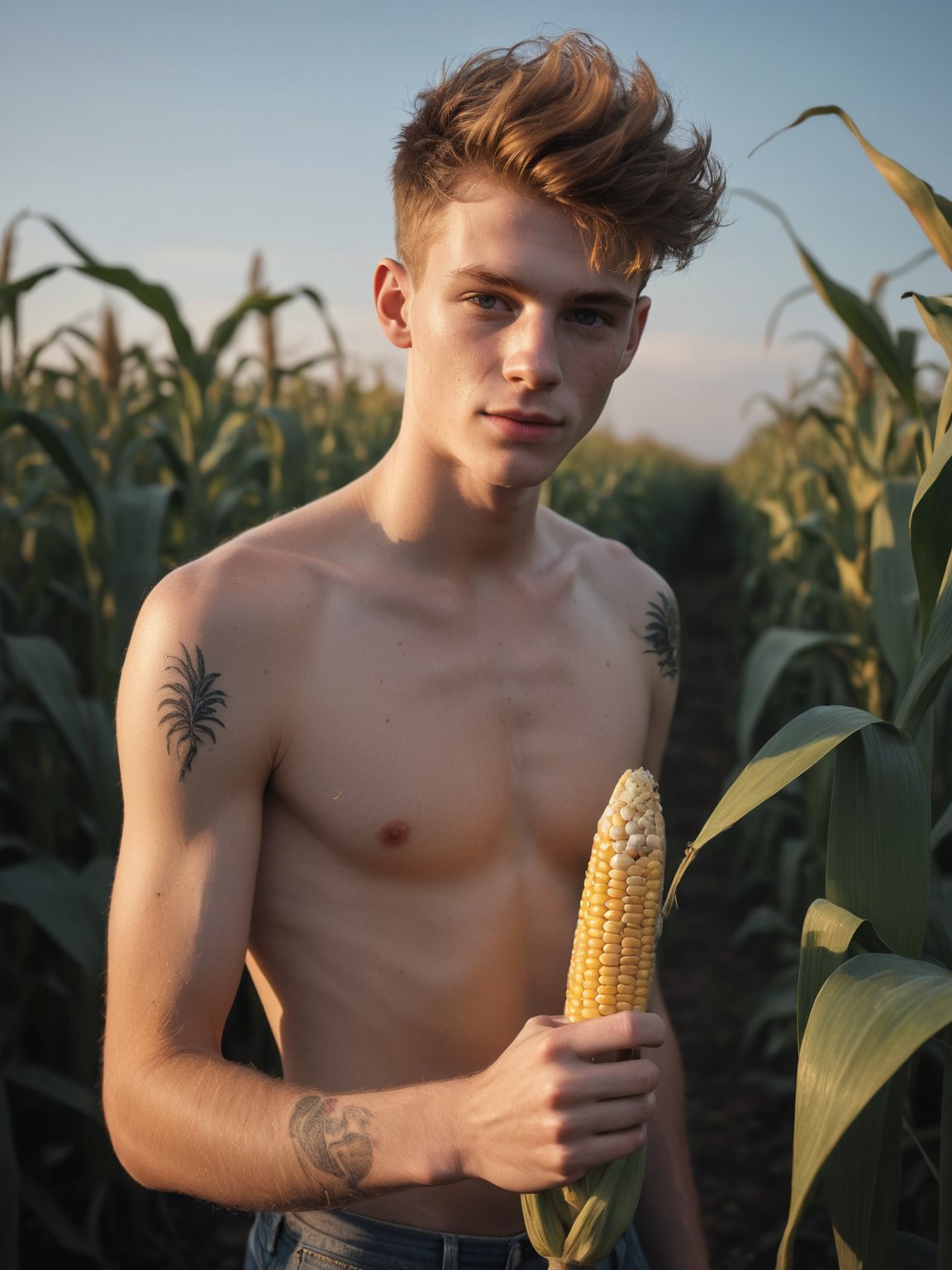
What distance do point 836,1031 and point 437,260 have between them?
42.6 inches

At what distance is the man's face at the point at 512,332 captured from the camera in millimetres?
1398

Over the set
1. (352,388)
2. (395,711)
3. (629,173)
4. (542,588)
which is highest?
(352,388)

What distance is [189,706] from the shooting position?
4.42 ft

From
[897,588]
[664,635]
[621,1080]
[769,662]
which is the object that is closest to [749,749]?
[769,662]

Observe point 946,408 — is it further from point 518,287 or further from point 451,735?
point 451,735

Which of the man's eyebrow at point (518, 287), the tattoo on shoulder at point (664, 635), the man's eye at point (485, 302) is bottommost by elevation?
the tattoo on shoulder at point (664, 635)

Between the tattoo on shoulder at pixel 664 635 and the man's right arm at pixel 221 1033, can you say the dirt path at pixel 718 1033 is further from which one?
the man's right arm at pixel 221 1033

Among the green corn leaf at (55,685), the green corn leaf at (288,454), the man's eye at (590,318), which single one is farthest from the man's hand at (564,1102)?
the green corn leaf at (288,454)

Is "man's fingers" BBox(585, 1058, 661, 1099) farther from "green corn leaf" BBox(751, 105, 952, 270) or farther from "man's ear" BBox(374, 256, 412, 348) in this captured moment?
"man's ear" BBox(374, 256, 412, 348)

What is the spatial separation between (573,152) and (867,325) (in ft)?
1.70

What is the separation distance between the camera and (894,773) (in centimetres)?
112

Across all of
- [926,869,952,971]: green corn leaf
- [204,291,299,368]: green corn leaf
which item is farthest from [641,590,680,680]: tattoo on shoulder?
[204,291,299,368]: green corn leaf

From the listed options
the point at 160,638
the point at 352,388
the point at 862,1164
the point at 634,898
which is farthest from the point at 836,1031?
the point at 352,388

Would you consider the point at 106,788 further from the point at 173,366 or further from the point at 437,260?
the point at 173,366
